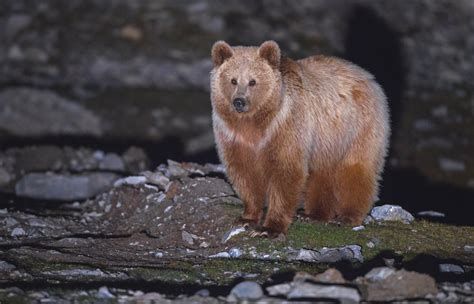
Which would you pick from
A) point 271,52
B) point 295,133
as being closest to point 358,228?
point 295,133

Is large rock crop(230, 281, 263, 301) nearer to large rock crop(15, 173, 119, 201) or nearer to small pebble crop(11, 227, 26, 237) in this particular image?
small pebble crop(11, 227, 26, 237)

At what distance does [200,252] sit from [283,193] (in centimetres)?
101

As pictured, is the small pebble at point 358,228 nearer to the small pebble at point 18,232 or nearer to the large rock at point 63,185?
the small pebble at point 18,232

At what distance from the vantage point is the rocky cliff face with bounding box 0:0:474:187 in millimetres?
18547

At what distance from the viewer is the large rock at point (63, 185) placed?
14.0 meters

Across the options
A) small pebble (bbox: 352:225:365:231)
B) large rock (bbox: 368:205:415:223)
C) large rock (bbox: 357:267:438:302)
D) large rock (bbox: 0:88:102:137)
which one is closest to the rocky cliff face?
large rock (bbox: 0:88:102:137)

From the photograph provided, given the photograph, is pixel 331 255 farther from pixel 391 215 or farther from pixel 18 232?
pixel 18 232

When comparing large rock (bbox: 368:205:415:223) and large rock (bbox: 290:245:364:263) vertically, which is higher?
large rock (bbox: 368:205:415:223)

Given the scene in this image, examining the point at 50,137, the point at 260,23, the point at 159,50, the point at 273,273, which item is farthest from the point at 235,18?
the point at 273,273

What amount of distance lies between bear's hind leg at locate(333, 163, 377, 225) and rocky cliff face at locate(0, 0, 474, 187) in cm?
703

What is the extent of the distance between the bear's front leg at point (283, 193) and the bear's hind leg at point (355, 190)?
0.78m

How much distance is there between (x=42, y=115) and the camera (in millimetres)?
18562

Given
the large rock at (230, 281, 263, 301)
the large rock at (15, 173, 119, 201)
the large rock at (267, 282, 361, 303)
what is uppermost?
the large rock at (267, 282, 361, 303)

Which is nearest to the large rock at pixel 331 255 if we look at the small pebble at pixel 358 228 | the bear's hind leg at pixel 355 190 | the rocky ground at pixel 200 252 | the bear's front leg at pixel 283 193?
the rocky ground at pixel 200 252
